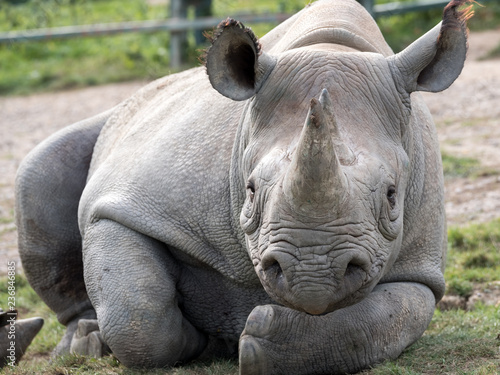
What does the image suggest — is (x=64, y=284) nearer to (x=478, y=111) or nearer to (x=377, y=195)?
(x=377, y=195)

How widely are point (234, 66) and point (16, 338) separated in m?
2.32

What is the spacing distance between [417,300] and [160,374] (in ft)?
4.48

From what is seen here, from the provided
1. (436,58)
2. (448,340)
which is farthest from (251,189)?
(448,340)

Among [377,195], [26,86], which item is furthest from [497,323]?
[26,86]

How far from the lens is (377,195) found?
3.79 m

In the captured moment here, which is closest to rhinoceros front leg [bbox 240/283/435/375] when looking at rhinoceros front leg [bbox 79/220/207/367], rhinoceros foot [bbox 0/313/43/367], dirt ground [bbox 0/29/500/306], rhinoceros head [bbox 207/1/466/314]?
rhinoceros head [bbox 207/1/466/314]

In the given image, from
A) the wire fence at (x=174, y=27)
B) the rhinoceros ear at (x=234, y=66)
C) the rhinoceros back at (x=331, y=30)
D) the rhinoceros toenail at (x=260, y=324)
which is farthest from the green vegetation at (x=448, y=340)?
the wire fence at (x=174, y=27)

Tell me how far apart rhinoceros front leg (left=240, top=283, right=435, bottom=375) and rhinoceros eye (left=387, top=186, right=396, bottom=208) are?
74 cm

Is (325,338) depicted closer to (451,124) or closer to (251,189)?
(251,189)

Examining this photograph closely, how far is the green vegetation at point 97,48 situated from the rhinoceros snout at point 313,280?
1062 centimetres

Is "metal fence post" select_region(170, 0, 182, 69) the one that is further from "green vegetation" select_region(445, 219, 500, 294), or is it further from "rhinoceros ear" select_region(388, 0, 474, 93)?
"rhinoceros ear" select_region(388, 0, 474, 93)

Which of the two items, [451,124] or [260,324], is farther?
[451,124]

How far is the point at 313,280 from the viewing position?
3.56 m

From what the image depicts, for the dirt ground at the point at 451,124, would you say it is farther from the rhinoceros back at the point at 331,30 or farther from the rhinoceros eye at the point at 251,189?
the rhinoceros eye at the point at 251,189
